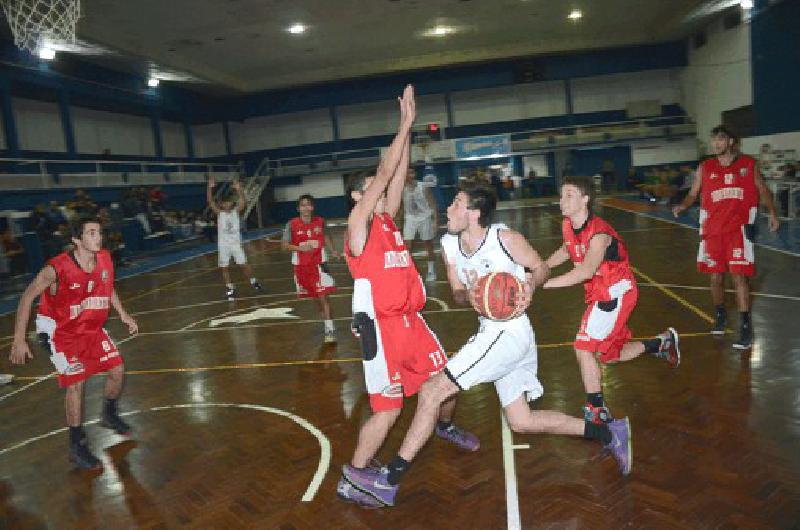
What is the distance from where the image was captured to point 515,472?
3.79 meters

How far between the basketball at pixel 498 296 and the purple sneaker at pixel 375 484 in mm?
1185

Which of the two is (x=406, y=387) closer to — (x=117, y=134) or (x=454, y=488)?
(x=454, y=488)

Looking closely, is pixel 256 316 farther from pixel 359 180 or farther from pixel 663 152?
pixel 663 152

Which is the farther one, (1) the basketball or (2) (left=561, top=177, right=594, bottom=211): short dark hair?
(2) (left=561, top=177, right=594, bottom=211): short dark hair

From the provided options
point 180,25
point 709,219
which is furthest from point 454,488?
point 180,25

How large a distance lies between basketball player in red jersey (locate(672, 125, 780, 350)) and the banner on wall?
24890 millimetres

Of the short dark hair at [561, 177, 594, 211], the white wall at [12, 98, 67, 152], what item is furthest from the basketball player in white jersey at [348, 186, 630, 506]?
the white wall at [12, 98, 67, 152]

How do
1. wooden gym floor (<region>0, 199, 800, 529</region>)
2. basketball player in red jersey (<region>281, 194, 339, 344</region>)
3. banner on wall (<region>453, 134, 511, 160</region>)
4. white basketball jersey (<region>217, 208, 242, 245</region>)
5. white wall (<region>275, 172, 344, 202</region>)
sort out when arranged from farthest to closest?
1. white wall (<region>275, 172, 344, 202</region>)
2. banner on wall (<region>453, 134, 511, 160</region>)
3. white basketball jersey (<region>217, 208, 242, 245</region>)
4. basketball player in red jersey (<region>281, 194, 339, 344</region>)
5. wooden gym floor (<region>0, 199, 800, 529</region>)

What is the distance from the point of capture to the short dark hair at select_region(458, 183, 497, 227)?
11.5 ft

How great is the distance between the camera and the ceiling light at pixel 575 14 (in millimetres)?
24383

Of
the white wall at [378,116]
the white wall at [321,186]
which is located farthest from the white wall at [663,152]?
the white wall at [321,186]

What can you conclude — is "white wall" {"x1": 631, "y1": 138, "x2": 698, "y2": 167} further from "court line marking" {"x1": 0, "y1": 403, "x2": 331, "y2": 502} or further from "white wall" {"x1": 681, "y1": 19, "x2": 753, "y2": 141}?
"court line marking" {"x1": 0, "y1": 403, "x2": 331, "y2": 502}

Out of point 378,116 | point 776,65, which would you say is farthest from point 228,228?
point 378,116

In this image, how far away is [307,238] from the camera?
25.7 ft
